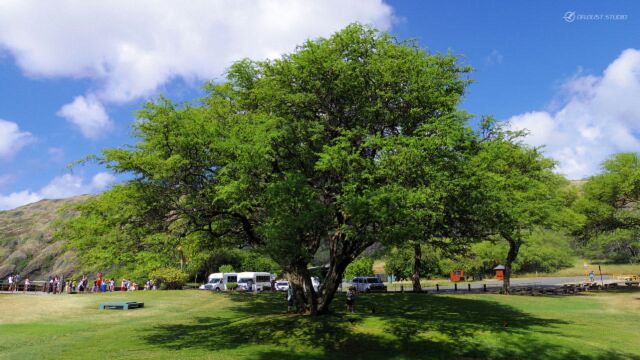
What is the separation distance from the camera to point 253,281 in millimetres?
58375

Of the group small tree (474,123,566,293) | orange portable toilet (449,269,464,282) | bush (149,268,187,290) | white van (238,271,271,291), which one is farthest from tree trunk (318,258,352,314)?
orange portable toilet (449,269,464,282)

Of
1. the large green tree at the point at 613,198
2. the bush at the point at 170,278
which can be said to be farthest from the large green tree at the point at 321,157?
the large green tree at the point at 613,198

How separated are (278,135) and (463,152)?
8645mm

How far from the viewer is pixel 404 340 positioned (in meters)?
21.5

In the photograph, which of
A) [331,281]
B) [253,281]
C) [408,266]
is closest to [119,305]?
[331,281]

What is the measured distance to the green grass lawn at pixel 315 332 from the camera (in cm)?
1923

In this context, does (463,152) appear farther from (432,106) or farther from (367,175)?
(367,175)

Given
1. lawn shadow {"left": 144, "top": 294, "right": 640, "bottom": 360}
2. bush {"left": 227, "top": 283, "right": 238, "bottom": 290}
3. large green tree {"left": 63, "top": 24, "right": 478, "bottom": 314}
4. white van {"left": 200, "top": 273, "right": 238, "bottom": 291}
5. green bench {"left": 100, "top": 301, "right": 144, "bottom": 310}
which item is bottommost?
lawn shadow {"left": 144, "top": 294, "right": 640, "bottom": 360}

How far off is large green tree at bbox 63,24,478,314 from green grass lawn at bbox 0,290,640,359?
3.76 metres

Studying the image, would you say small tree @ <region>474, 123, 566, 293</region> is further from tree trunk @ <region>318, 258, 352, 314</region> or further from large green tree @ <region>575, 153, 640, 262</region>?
tree trunk @ <region>318, 258, 352, 314</region>

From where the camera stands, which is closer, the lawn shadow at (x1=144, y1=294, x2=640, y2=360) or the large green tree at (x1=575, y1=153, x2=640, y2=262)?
the lawn shadow at (x1=144, y1=294, x2=640, y2=360)

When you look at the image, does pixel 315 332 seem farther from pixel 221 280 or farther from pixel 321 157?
pixel 221 280

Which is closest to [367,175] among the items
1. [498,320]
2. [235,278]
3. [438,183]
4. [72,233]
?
[438,183]

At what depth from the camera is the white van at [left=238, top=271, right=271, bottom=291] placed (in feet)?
190
